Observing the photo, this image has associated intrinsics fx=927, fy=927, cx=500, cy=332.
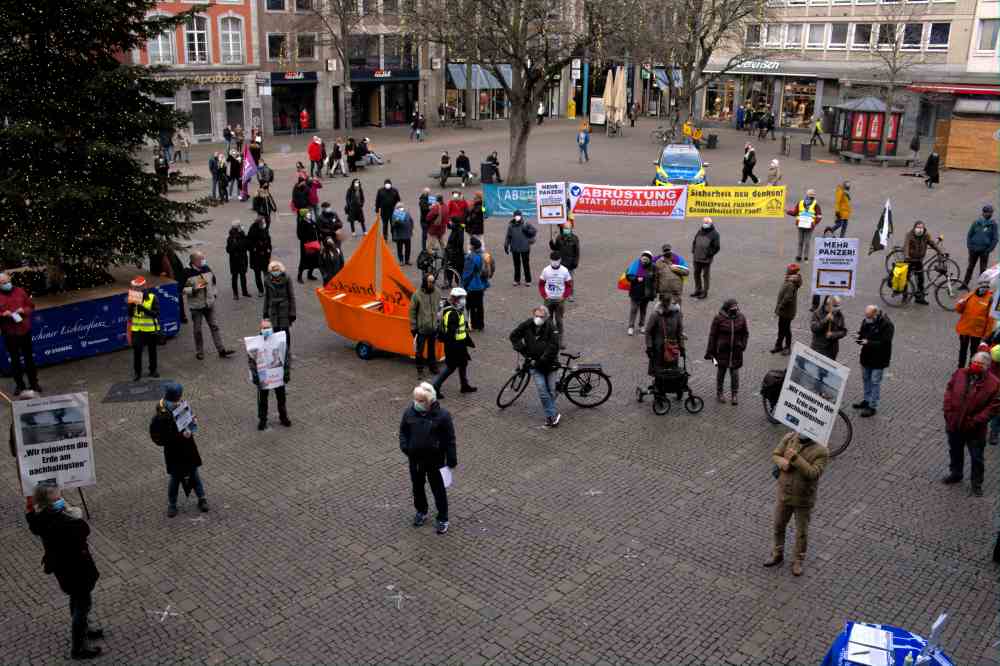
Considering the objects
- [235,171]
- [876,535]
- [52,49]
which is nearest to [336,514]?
[876,535]

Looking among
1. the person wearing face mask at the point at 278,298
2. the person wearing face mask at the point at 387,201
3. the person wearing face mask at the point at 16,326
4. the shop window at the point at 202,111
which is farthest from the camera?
the shop window at the point at 202,111

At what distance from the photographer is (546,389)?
12688mm

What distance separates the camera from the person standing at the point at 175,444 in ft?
32.5

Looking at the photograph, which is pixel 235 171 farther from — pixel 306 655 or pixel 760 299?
pixel 306 655

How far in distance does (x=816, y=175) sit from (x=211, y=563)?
33651 mm

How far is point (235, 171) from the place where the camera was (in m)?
30.7

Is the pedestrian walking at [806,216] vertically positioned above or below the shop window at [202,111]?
below

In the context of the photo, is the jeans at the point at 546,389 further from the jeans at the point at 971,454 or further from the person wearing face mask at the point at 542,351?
the jeans at the point at 971,454

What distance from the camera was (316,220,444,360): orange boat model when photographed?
15281 millimetres

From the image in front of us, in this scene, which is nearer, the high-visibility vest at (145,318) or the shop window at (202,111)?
the high-visibility vest at (145,318)

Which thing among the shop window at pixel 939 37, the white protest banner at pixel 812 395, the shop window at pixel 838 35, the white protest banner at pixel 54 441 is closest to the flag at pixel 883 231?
the white protest banner at pixel 812 395

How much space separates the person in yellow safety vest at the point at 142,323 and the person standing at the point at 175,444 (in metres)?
4.80

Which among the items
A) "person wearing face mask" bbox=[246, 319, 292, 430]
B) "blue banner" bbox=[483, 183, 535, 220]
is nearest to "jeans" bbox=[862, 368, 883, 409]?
"person wearing face mask" bbox=[246, 319, 292, 430]

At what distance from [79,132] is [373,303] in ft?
18.8
